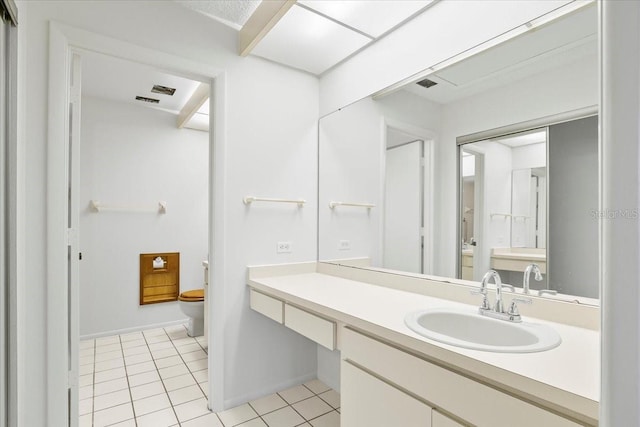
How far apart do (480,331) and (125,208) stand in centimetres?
339

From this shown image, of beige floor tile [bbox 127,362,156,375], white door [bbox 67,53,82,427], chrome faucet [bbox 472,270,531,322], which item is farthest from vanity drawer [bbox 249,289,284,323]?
beige floor tile [bbox 127,362,156,375]

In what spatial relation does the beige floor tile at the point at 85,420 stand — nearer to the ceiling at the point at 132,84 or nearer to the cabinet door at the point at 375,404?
the cabinet door at the point at 375,404

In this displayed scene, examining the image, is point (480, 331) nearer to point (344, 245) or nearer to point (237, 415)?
point (344, 245)

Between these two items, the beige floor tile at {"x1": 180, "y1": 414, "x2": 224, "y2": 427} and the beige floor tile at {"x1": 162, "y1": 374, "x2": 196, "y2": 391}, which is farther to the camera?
the beige floor tile at {"x1": 162, "y1": 374, "x2": 196, "y2": 391}

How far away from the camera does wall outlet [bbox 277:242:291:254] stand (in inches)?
92.6

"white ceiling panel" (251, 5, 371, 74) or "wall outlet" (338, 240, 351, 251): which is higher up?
"white ceiling panel" (251, 5, 371, 74)

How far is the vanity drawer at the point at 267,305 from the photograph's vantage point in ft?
6.31

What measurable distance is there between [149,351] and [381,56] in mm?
3069

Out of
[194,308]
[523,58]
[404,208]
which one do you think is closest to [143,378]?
[194,308]

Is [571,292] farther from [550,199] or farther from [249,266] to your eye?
[249,266]

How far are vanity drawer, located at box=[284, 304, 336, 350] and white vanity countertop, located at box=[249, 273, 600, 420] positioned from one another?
0.18 feet

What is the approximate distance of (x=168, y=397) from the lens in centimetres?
219

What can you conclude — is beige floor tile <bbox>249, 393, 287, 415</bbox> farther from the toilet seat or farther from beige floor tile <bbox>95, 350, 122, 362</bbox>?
beige floor tile <bbox>95, 350, 122, 362</bbox>

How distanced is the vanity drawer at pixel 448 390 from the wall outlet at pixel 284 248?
43.5 inches
